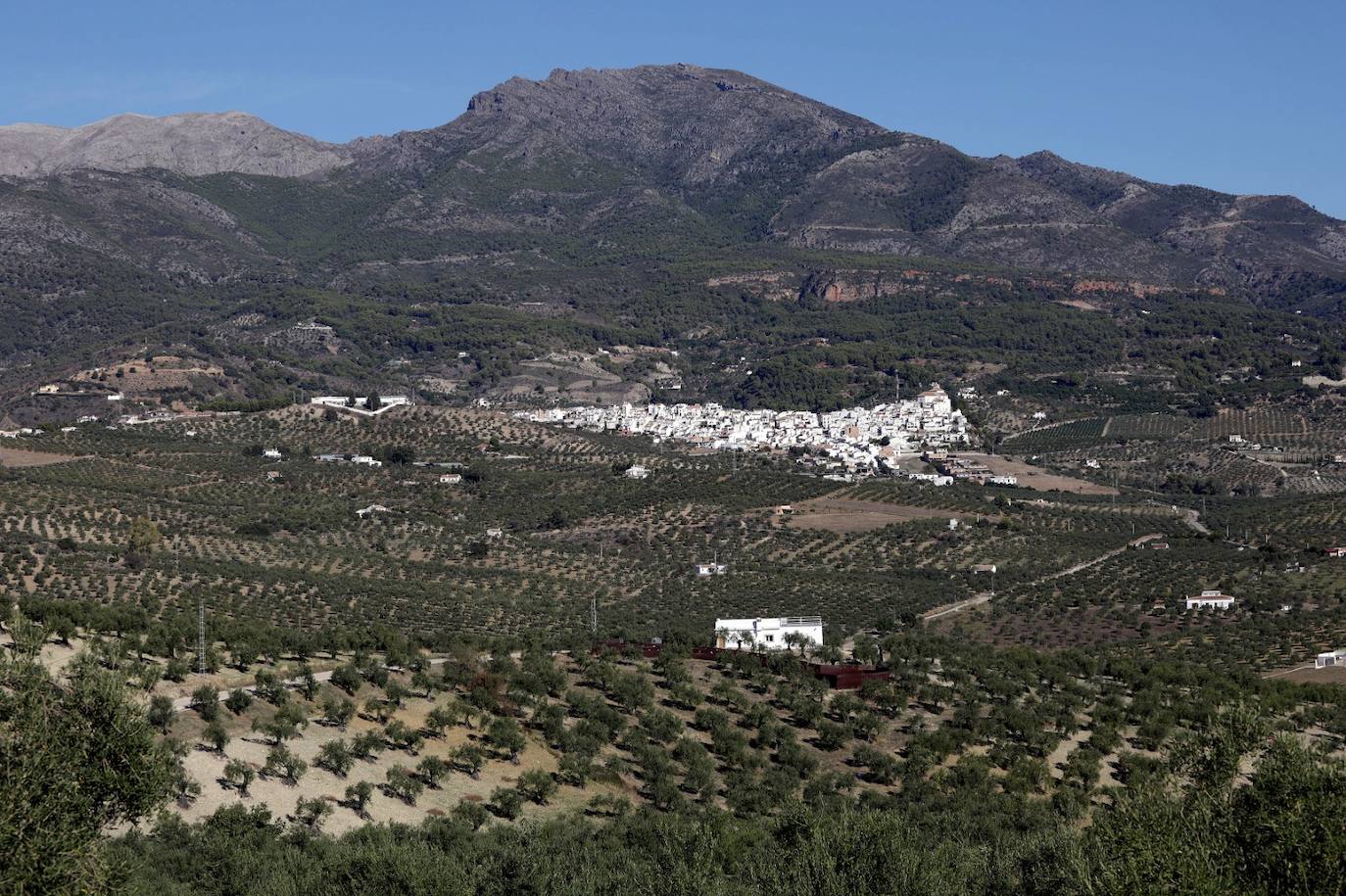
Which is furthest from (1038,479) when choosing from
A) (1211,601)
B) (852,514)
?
A: (1211,601)

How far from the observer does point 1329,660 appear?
53.2m

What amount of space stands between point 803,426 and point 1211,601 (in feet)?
232

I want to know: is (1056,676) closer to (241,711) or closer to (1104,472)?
(241,711)

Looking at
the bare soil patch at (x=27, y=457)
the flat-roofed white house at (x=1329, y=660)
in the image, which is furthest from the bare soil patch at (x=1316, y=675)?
the bare soil patch at (x=27, y=457)

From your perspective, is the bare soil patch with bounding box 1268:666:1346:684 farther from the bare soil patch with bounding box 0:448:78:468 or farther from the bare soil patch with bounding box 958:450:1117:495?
the bare soil patch with bounding box 0:448:78:468

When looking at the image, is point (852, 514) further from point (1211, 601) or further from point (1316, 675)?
point (1316, 675)

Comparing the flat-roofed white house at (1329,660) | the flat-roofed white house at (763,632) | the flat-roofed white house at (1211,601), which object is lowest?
the flat-roofed white house at (763,632)

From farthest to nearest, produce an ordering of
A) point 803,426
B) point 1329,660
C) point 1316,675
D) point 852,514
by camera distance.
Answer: point 803,426 → point 852,514 → point 1329,660 → point 1316,675

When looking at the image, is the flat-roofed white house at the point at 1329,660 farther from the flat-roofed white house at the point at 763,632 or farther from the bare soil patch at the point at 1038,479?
the bare soil patch at the point at 1038,479

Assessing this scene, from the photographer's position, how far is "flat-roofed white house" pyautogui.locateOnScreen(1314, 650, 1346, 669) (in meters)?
53.0

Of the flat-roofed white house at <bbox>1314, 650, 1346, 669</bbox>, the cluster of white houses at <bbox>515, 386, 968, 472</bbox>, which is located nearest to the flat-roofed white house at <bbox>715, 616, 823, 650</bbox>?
the flat-roofed white house at <bbox>1314, 650, 1346, 669</bbox>

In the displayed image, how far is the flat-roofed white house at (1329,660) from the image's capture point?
174 ft

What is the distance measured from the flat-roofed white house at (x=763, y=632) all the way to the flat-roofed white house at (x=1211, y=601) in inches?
631

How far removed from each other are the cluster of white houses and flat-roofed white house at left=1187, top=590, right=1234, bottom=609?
45.0 metres
